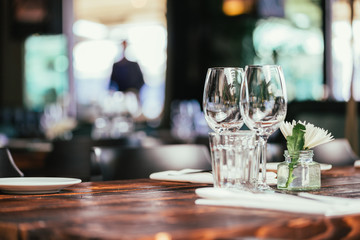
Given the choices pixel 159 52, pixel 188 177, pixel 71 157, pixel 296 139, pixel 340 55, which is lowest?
pixel 71 157

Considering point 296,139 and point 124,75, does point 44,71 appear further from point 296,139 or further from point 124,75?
point 296,139

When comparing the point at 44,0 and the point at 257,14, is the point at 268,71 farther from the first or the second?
the point at 44,0

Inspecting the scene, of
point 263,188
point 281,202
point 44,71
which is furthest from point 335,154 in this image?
point 44,71

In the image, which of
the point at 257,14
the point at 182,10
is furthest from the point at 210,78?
the point at 182,10

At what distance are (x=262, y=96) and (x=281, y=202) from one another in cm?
29

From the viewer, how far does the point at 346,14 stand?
784 cm

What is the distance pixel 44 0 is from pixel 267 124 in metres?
7.72

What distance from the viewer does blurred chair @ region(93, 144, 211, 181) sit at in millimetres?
1916

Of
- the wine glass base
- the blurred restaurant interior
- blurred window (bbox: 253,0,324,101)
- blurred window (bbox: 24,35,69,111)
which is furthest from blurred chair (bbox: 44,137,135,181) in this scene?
blurred window (bbox: 24,35,69,111)

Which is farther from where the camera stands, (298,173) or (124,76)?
(124,76)

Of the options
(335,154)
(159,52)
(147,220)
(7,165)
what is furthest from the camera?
(159,52)

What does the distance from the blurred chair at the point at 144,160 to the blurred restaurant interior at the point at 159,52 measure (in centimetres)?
306

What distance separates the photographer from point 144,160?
2.01 metres

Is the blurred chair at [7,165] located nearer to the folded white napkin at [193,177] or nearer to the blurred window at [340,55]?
the folded white napkin at [193,177]
